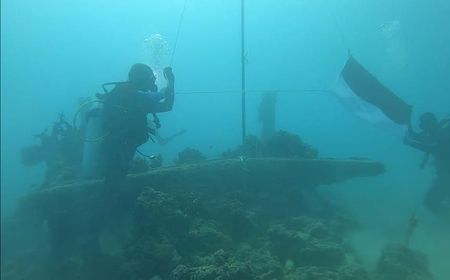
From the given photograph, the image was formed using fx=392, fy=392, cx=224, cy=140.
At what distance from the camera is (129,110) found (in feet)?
27.8

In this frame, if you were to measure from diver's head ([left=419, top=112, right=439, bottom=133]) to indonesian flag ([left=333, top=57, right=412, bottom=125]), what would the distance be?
47 centimetres

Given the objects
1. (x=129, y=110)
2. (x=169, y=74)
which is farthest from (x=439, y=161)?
(x=129, y=110)

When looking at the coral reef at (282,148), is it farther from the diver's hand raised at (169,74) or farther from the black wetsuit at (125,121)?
the diver's hand raised at (169,74)

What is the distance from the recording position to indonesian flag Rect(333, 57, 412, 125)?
12766 millimetres

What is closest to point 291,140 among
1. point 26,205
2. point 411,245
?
point 411,245

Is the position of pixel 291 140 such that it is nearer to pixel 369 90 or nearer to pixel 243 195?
pixel 369 90

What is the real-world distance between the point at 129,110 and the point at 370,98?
325 inches

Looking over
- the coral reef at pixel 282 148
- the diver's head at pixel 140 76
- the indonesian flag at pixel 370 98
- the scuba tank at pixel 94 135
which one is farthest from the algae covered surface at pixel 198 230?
the diver's head at pixel 140 76

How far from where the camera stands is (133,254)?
750 cm

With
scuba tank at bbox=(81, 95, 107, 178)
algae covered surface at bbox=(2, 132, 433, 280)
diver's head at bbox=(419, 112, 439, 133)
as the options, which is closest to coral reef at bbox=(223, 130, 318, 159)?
algae covered surface at bbox=(2, 132, 433, 280)

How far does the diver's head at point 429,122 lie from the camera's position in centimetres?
1207

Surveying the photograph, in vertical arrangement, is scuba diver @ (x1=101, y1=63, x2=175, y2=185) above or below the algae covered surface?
above

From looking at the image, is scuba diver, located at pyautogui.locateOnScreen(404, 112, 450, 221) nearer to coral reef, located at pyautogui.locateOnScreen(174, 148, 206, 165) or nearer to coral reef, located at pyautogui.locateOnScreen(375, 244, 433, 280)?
coral reef, located at pyautogui.locateOnScreen(375, 244, 433, 280)

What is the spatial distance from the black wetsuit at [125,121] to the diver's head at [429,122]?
8203 millimetres
